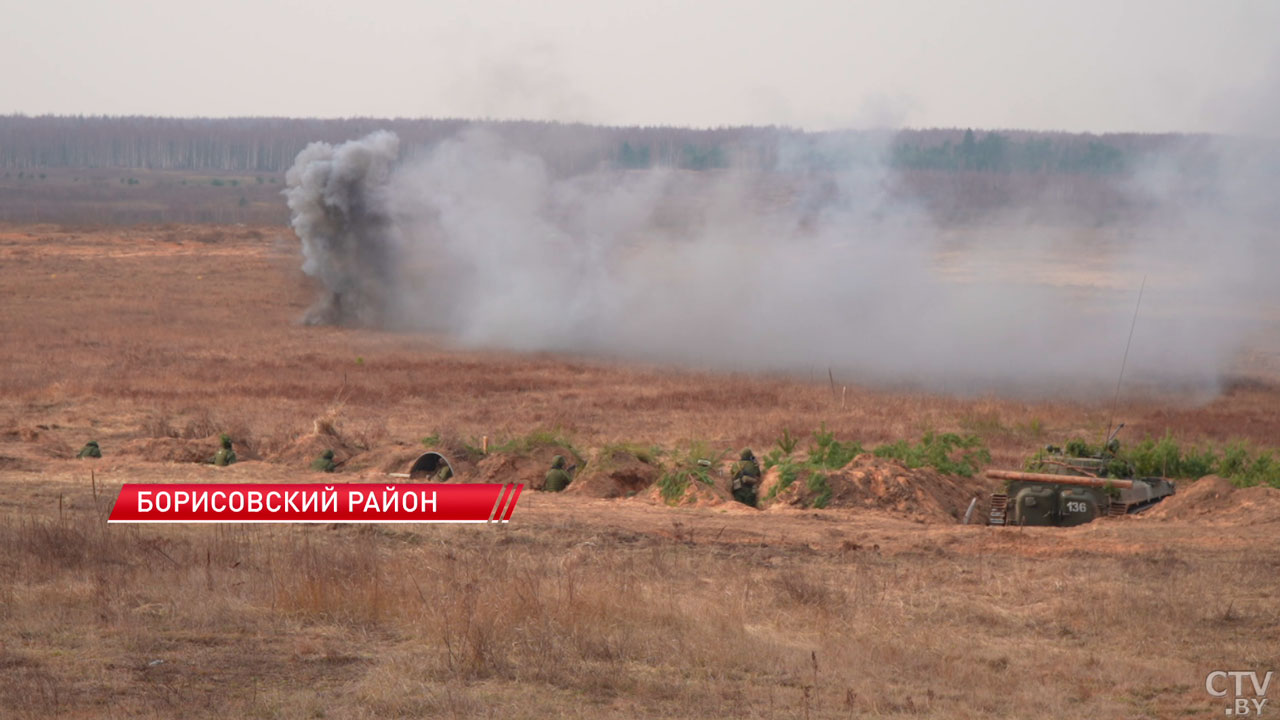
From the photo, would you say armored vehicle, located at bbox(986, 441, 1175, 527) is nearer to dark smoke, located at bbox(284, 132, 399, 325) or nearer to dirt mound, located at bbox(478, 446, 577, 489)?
dirt mound, located at bbox(478, 446, 577, 489)

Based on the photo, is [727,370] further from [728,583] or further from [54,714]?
[54,714]

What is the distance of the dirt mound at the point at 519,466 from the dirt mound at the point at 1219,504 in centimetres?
752

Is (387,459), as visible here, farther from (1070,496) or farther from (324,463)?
(1070,496)

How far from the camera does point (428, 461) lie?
671 inches

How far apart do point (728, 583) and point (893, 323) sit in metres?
27.3

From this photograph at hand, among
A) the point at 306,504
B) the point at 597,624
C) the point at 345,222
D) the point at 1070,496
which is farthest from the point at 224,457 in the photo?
the point at 345,222

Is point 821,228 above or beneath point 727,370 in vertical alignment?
above

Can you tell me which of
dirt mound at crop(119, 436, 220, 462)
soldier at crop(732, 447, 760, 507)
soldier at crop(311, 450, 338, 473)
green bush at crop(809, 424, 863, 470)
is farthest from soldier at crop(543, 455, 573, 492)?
dirt mound at crop(119, 436, 220, 462)

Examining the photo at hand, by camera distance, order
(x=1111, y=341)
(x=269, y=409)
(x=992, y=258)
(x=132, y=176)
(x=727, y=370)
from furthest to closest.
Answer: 1. (x=132, y=176)
2. (x=992, y=258)
3. (x=1111, y=341)
4. (x=727, y=370)
5. (x=269, y=409)

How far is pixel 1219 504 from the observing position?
14.5 m

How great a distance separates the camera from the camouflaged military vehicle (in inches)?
580

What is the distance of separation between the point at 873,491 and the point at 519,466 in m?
4.78

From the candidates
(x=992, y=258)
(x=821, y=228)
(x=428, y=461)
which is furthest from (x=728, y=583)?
(x=992, y=258)

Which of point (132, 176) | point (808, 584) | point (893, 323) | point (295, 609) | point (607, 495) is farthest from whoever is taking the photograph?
point (132, 176)
